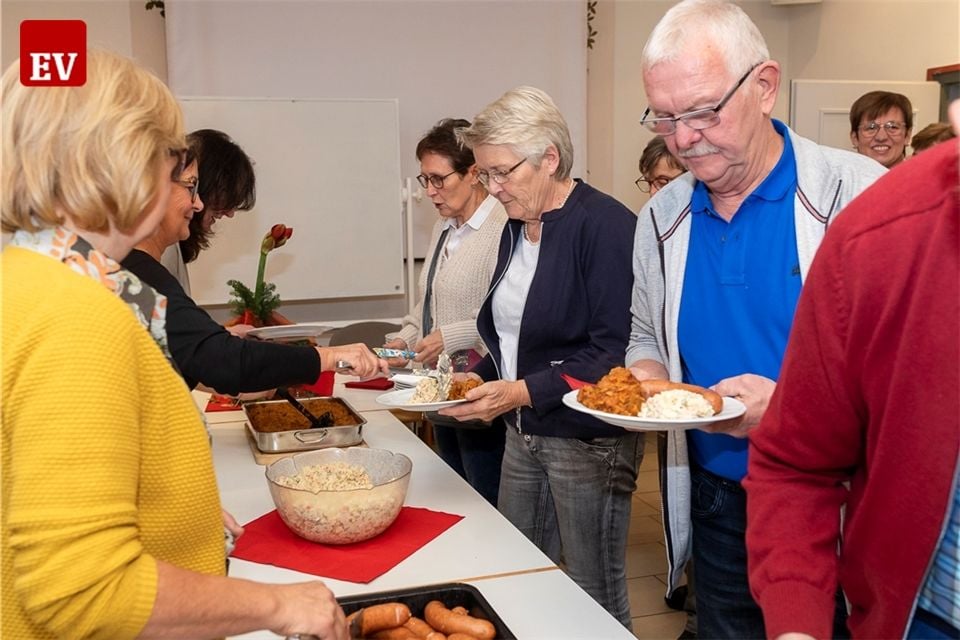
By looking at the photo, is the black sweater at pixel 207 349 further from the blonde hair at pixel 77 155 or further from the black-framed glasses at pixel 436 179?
the black-framed glasses at pixel 436 179

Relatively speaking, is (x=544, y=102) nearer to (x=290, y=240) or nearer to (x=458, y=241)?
(x=458, y=241)

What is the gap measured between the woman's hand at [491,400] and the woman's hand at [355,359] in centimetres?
36

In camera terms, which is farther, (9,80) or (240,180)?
(240,180)

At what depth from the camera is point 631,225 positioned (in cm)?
206

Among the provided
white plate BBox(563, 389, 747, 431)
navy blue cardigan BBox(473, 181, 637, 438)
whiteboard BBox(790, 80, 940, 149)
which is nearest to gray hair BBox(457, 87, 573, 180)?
navy blue cardigan BBox(473, 181, 637, 438)

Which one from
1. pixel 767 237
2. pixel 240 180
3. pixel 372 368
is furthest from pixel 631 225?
pixel 240 180

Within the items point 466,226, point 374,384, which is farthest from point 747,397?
point 374,384

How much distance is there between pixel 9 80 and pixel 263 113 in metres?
3.81

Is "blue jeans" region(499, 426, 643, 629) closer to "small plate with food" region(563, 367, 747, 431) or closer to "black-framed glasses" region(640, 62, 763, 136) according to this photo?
"small plate with food" region(563, 367, 747, 431)

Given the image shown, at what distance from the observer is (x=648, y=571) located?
3.46 m

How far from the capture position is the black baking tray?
1280 millimetres

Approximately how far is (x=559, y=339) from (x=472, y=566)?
0.70 m

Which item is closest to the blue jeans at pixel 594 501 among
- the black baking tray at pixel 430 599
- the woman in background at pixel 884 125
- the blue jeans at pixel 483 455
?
the blue jeans at pixel 483 455

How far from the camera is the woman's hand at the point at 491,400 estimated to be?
1.99 m
